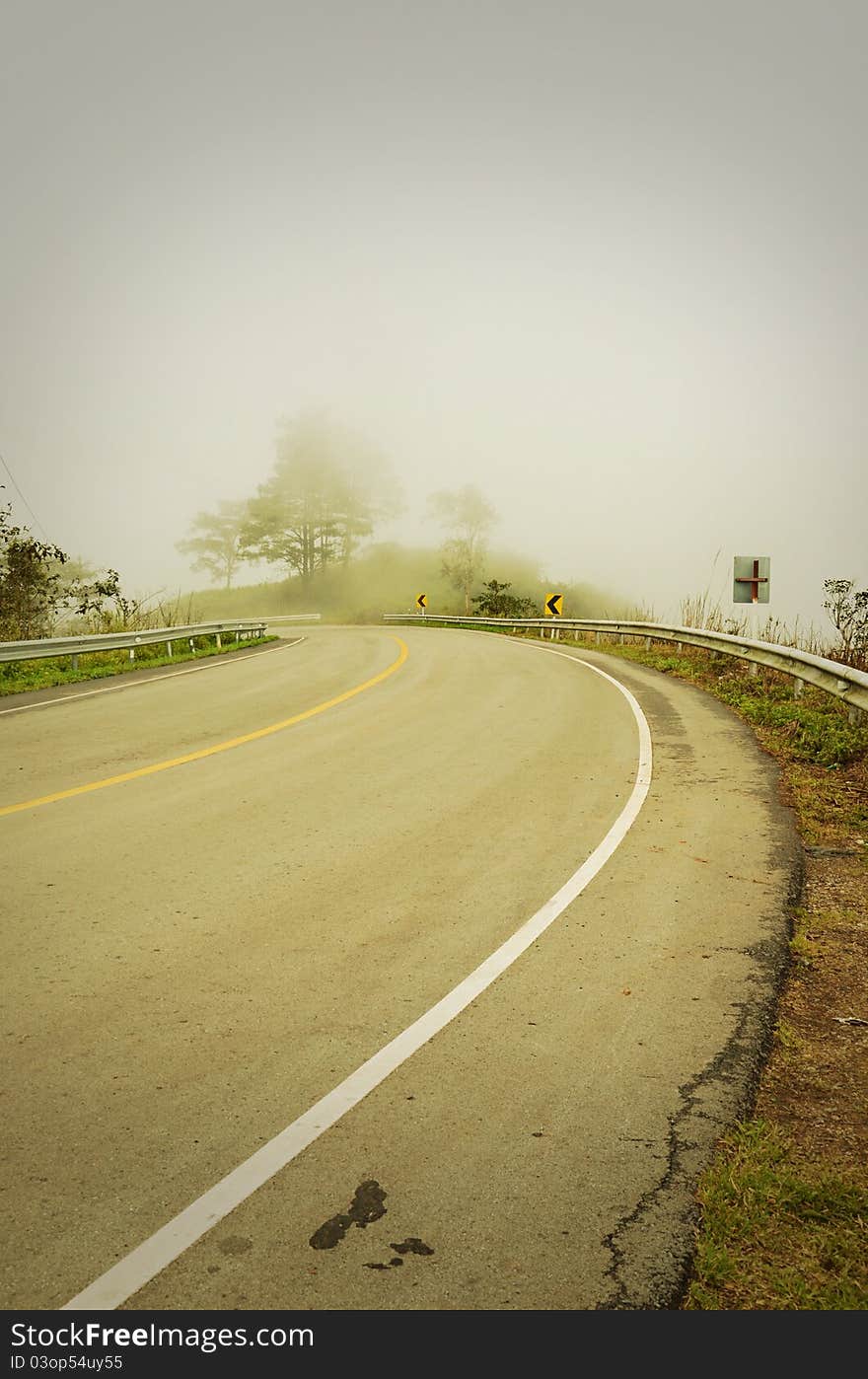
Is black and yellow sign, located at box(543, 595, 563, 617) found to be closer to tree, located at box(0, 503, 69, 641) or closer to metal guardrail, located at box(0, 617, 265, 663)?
metal guardrail, located at box(0, 617, 265, 663)

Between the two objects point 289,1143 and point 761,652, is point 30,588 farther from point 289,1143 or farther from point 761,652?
point 289,1143

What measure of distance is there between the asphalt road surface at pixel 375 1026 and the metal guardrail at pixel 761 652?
1880 mm

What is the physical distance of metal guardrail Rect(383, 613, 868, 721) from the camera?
992 cm

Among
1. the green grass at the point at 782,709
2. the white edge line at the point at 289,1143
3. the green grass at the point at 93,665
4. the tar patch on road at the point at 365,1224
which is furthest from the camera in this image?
the green grass at the point at 93,665

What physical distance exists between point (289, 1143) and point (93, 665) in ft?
64.0

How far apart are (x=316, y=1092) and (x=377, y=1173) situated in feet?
1.76

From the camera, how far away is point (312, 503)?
70062 millimetres

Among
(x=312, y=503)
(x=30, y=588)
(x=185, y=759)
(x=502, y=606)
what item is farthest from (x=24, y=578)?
(x=312, y=503)

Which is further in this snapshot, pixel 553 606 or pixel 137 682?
pixel 553 606

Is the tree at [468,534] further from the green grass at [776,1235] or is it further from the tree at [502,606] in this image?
the green grass at [776,1235]

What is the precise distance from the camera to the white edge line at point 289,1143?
7.63 feet

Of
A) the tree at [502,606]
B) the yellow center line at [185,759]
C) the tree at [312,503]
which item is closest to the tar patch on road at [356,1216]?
the yellow center line at [185,759]

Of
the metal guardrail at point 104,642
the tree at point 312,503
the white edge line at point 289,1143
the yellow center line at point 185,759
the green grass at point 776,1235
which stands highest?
the tree at point 312,503

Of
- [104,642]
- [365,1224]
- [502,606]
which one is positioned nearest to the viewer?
[365,1224]
